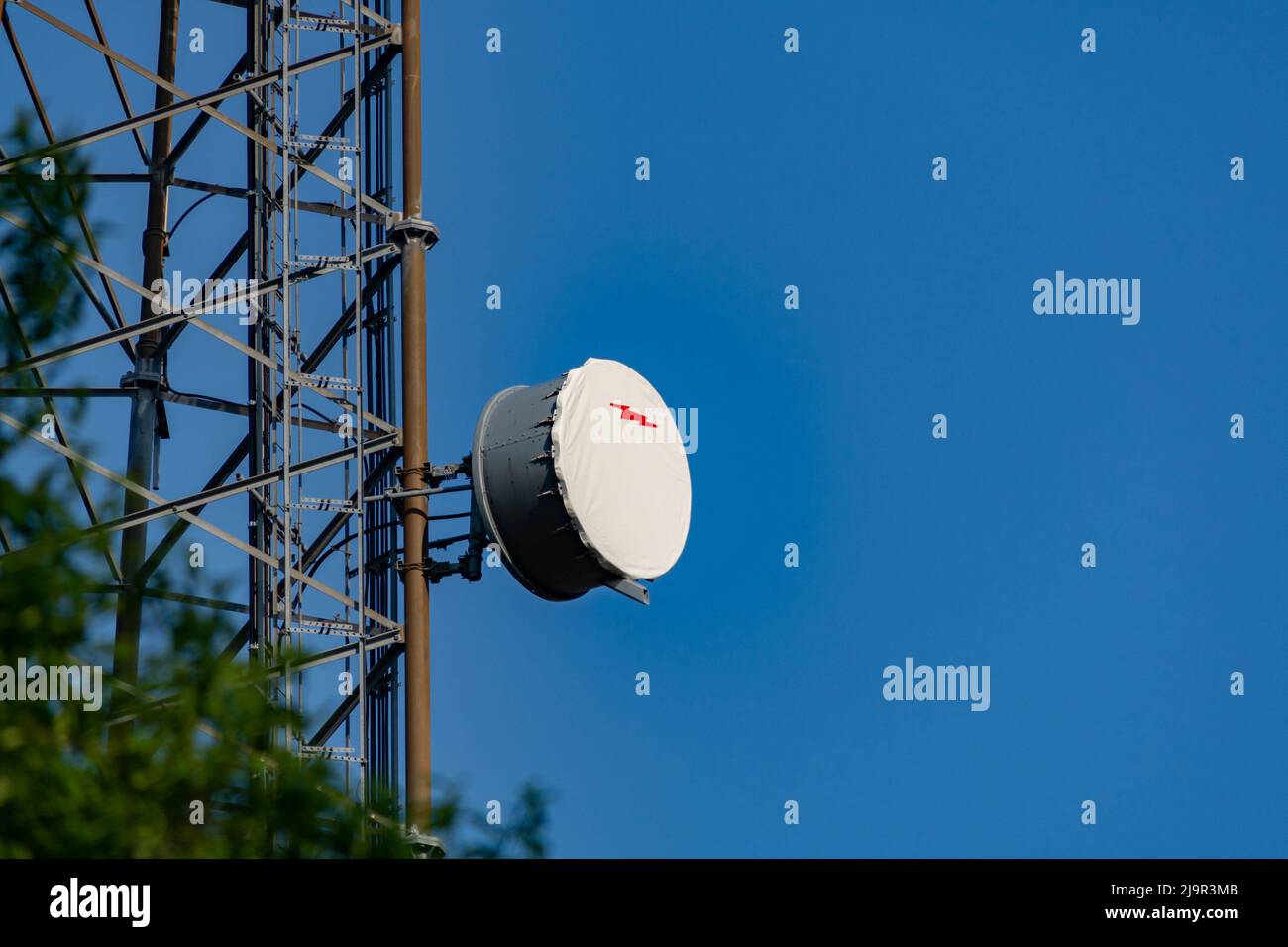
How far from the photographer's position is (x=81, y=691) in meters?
12.6

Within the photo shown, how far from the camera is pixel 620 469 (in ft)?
80.5

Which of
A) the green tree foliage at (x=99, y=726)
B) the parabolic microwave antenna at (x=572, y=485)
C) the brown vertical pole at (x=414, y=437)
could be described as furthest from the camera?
the parabolic microwave antenna at (x=572, y=485)

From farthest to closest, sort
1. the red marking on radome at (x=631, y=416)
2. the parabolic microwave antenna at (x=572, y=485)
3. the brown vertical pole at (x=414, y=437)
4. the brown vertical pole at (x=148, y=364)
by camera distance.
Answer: the brown vertical pole at (x=148, y=364), the red marking on radome at (x=631, y=416), the parabolic microwave antenna at (x=572, y=485), the brown vertical pole at (x=414, y=437)

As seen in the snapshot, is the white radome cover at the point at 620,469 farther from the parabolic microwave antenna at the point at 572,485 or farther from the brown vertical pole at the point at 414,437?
the brown vertical pole at the point at 414,437

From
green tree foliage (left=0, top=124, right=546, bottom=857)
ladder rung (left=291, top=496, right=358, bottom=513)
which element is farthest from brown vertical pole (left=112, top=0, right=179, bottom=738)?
green tree foliage (left=0, top=124, right=546, bottom=857)

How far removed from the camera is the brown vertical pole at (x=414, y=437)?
23484mm

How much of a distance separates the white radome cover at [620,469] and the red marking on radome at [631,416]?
12 millimetres

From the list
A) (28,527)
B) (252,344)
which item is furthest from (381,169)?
(28,527)

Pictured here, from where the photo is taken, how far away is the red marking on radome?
24.8 metres

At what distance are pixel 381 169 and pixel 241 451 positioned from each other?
4.49 meters

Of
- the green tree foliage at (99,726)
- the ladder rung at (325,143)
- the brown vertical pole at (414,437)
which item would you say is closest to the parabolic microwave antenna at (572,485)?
the brown vertical pole at (414,437)

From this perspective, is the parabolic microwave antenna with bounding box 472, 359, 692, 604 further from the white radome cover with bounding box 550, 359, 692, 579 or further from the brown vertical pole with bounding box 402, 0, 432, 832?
the brown vertical pole with bounding box 402, 0, 432, 832

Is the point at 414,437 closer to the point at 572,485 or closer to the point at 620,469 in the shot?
the point at 572,485
